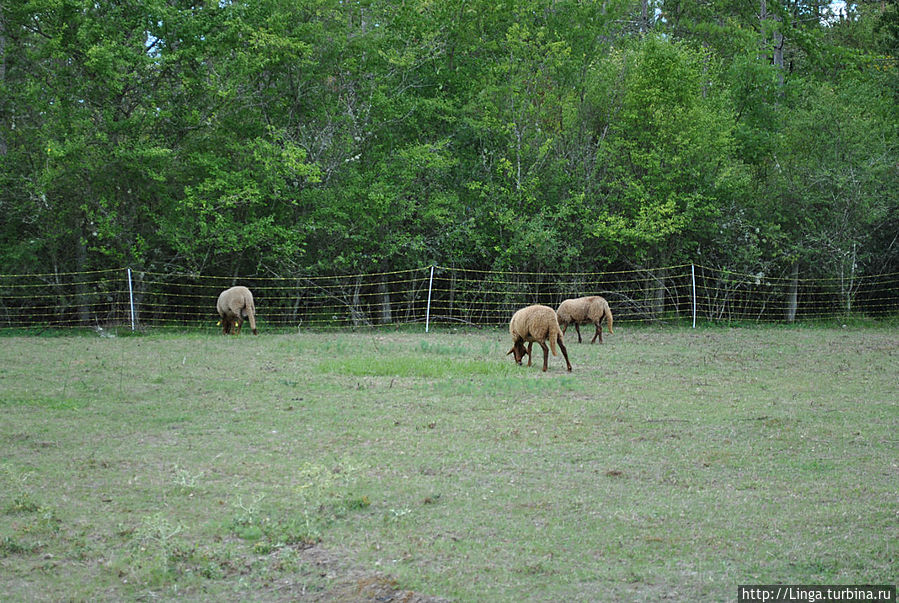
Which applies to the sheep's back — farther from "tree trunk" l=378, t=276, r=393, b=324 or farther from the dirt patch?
"tree trunk" l=378, t=276, r=393, b=324

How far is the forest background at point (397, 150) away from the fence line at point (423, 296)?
42 cm

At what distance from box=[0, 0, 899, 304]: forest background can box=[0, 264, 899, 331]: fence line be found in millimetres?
423

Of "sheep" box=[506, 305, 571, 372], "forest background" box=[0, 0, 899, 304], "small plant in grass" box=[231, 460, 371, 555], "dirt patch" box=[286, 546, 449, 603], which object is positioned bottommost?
"dirt patch" box=[286, 546, 449, 603]

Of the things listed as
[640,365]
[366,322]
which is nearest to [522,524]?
[640,365]

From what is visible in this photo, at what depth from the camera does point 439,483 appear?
5.91m

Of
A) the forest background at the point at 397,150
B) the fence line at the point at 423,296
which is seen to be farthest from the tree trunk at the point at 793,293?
the forest background at the point at 397,150

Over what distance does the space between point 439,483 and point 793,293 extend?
19.5m

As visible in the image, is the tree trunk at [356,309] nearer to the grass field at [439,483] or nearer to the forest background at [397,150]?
the forest background at [397,150]

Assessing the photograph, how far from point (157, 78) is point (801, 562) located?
708 inches

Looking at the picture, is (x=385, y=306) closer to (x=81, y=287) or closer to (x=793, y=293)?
(x=81, y=287)

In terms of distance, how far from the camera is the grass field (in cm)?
436

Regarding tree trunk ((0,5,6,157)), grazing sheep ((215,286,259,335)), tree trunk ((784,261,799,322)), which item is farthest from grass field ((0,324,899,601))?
tree trunk ((784,261,799,322))

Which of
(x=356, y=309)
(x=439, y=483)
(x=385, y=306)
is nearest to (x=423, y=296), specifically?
(x=385, y=306)

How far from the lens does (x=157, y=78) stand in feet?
62.0
